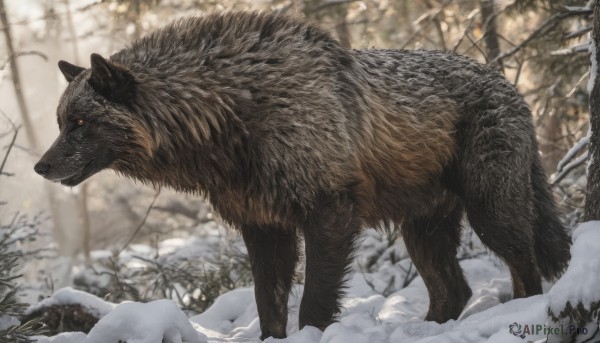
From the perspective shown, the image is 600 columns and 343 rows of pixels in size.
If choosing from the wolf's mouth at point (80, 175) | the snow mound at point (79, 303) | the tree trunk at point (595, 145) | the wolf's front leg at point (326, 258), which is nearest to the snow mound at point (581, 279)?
the tree trunk at point (595, 145)

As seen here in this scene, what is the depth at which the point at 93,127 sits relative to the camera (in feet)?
16.3

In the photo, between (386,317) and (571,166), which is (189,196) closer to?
(386,317)

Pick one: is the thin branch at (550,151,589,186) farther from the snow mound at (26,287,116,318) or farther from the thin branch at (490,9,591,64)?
the snow mound at (26,287,116,318)

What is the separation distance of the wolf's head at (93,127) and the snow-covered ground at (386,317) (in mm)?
986

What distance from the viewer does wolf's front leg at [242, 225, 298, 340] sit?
552 centimetres

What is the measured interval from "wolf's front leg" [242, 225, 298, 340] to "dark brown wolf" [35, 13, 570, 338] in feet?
0.03

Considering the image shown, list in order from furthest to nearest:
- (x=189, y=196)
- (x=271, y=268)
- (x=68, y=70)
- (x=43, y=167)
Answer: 1. (x=189, y=196)
2. (x=271, y=268)
3. (x=68, y=70)
4. (x=43, y=167)

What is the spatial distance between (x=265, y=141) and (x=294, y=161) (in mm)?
243

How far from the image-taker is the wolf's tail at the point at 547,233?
19.1 ft

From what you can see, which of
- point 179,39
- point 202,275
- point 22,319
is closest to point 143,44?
point 179,39

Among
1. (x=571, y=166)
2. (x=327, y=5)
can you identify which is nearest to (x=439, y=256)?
(x=571, y=166)

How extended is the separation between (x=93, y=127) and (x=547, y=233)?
359 cm

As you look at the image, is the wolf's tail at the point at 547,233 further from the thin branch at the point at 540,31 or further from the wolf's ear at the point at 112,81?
the wolf's ear at the point at 112,81

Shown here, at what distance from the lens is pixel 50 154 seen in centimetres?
493
